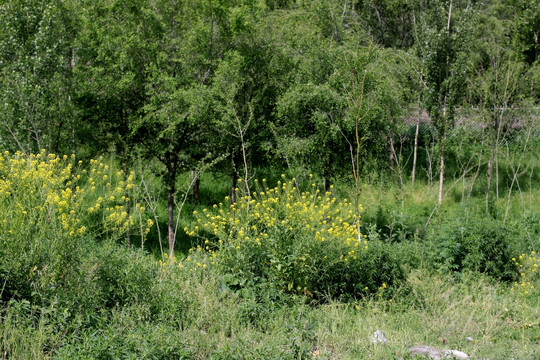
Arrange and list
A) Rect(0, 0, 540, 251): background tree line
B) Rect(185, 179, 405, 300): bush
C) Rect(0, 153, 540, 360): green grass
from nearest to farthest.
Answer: Rect(0, 153, 540, 360): green grass, Rect(185, 179, 405, 300): bush, Rect(0, 0, 540, 251): background tree line

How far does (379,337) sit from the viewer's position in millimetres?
5238

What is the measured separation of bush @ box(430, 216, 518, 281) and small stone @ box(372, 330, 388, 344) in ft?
9.68

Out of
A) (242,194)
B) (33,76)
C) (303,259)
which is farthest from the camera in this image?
(33,76)

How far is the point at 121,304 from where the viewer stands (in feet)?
17.5

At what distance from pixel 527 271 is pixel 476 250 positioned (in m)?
0.94

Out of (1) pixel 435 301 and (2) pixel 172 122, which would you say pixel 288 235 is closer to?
(1) pixel 435 301

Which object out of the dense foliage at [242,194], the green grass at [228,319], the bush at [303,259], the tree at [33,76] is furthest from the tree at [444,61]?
the tree at [33,76]

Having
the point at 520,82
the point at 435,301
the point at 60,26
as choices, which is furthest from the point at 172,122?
the point at 520,82

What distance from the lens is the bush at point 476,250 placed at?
8055 millimetres

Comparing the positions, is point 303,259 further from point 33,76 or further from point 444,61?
point 444,61

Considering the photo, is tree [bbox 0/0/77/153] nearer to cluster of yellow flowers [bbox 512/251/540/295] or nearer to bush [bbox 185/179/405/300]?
bush [bbox 185/179/405/300]

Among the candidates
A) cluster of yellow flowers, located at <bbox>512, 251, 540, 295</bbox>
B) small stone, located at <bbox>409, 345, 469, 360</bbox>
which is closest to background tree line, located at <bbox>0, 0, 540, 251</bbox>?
cluster of yellow flowers, located at <bbox>512, 251, 540, 295</bbox>

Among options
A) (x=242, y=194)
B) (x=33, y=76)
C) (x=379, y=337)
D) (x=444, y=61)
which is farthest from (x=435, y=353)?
(x=444, y=61)

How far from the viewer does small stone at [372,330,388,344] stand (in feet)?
16.7
